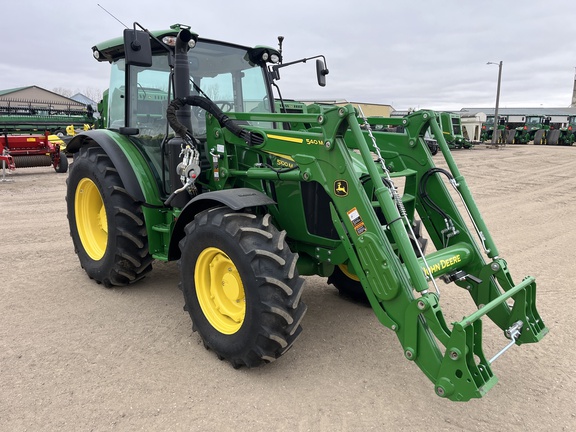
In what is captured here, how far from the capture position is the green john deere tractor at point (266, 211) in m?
2.83

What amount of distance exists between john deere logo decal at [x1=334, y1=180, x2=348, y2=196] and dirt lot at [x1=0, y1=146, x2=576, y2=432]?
127cm

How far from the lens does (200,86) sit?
4.20 metres

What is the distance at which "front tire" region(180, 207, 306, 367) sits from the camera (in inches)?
116

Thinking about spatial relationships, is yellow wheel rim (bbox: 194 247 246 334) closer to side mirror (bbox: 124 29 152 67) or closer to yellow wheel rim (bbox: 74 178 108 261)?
side mirror (bbox: 124 29 152 67)

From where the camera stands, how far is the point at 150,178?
4246 mm

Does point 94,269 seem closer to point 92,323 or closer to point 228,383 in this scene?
point 92,323

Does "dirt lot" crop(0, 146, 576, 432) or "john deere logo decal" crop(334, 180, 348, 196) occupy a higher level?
"john deere logo decal" crop(334, 180, 348, 196)

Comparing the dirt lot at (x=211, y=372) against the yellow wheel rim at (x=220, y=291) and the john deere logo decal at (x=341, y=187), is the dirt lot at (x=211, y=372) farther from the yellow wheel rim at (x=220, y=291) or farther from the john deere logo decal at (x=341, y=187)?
the john deere logo decal at (x=341, y=187)

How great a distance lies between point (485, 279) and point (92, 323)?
3.19 meters

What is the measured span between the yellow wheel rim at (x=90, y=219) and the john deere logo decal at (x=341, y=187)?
9.78 feet

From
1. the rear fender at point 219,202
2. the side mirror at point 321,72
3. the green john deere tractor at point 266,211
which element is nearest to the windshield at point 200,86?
the green john deere tractor at point 266,211

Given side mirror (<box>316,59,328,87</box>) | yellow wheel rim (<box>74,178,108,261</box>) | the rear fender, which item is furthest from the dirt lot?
side mirror (<box>316,59,328,87</box>)

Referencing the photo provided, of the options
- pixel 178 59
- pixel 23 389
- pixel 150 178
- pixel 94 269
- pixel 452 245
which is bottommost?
pixel 23 389

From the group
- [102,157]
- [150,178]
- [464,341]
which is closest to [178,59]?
[150,178]
